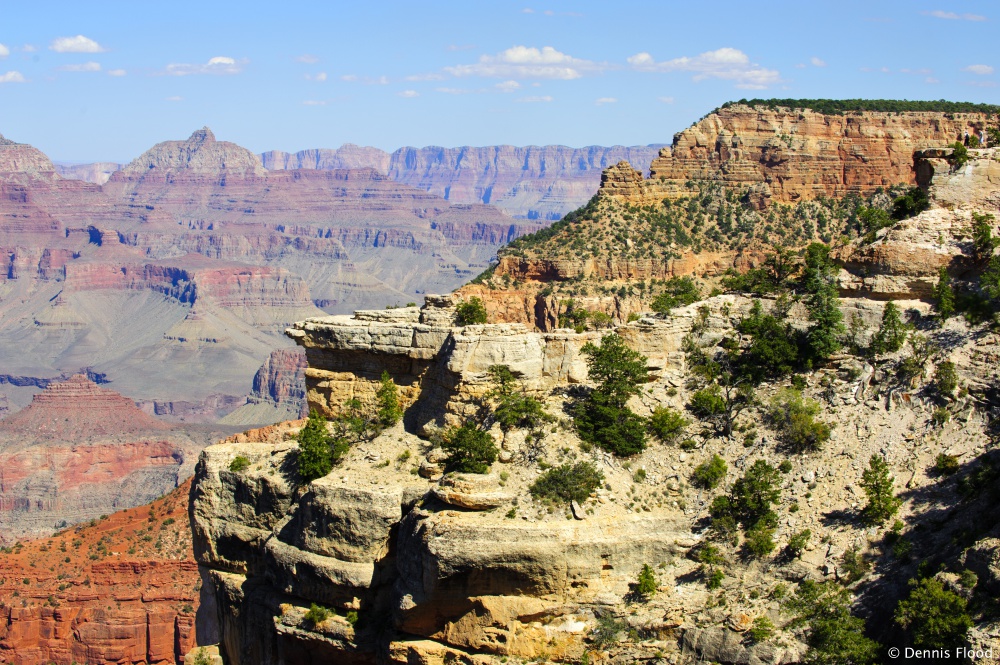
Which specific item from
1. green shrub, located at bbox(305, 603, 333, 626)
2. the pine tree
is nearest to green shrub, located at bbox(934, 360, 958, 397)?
the pine tree

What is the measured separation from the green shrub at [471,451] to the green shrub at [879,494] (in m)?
11.8

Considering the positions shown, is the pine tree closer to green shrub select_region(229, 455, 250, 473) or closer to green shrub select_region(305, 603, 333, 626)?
green shrub select_region(229, 455, 250, 473)

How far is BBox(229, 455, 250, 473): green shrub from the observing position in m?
42.9

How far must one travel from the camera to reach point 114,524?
263 feet

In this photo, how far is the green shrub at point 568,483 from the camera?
3422cm

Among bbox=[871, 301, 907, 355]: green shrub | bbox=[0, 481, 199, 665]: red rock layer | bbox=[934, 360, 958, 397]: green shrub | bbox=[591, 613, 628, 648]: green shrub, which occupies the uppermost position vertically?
bbox=[871, 301, 907, 355]: green shrub

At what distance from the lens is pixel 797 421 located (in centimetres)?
3644

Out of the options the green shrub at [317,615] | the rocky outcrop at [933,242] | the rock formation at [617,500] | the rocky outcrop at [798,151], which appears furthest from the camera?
the rocky outcrop at [798,151]

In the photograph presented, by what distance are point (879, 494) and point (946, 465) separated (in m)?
2.37

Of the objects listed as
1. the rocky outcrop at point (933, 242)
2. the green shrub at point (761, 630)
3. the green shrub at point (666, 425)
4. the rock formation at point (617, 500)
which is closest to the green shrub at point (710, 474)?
the rock formation at point (617, 500)

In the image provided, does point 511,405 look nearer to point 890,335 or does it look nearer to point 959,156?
point 890,335

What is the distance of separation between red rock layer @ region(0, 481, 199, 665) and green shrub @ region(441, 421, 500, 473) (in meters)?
42.0

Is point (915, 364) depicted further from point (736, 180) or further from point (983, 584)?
point (736, 180)

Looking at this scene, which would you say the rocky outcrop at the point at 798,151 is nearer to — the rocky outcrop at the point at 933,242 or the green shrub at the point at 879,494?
the rocky outcrop at the point at 933,242
